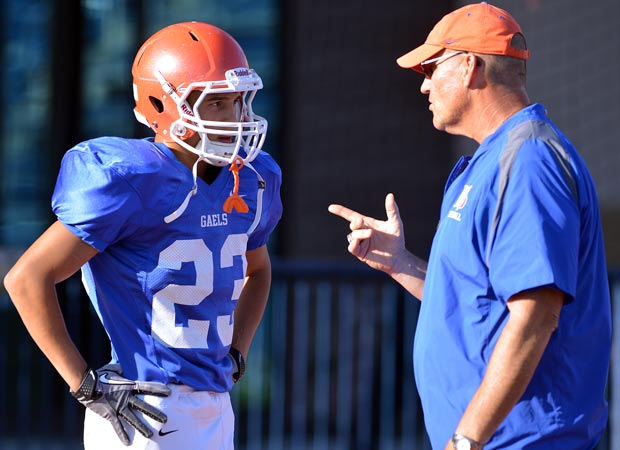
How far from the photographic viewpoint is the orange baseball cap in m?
3.00

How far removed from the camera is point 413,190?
758cm

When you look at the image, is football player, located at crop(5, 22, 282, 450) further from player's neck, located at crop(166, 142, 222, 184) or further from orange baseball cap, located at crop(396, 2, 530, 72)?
orange baseball cap, located at crop(396, 2, 530, 72)

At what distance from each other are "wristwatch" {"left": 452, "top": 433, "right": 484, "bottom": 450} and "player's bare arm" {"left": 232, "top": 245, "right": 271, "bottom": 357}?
4.37ft

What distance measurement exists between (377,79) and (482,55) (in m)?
4.63

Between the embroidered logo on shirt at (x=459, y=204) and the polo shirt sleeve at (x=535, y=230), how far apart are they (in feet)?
0.47

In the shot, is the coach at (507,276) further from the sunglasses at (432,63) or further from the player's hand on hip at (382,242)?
the player's hand on hip at (382,242)

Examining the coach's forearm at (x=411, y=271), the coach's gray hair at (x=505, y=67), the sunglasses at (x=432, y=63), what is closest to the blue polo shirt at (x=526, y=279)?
the coach's gray hair at (x=505, y=67)

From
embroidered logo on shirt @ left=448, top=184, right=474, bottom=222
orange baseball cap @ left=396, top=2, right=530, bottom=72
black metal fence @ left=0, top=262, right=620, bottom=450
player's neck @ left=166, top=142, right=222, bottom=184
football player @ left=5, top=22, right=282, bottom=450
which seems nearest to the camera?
embroidered logo on shirt @ left=448, top=184, right=474, bottom=222

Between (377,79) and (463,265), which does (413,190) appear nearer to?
(377,79)

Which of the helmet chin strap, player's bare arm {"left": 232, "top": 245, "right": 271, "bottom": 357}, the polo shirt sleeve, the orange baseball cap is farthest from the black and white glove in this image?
the orange baseball cap

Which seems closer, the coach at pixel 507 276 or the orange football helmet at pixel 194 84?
the coach at pixel 507 276

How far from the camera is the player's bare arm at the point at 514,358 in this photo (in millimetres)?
2660

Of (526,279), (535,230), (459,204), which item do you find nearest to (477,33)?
(459,204)

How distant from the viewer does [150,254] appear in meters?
3.31
